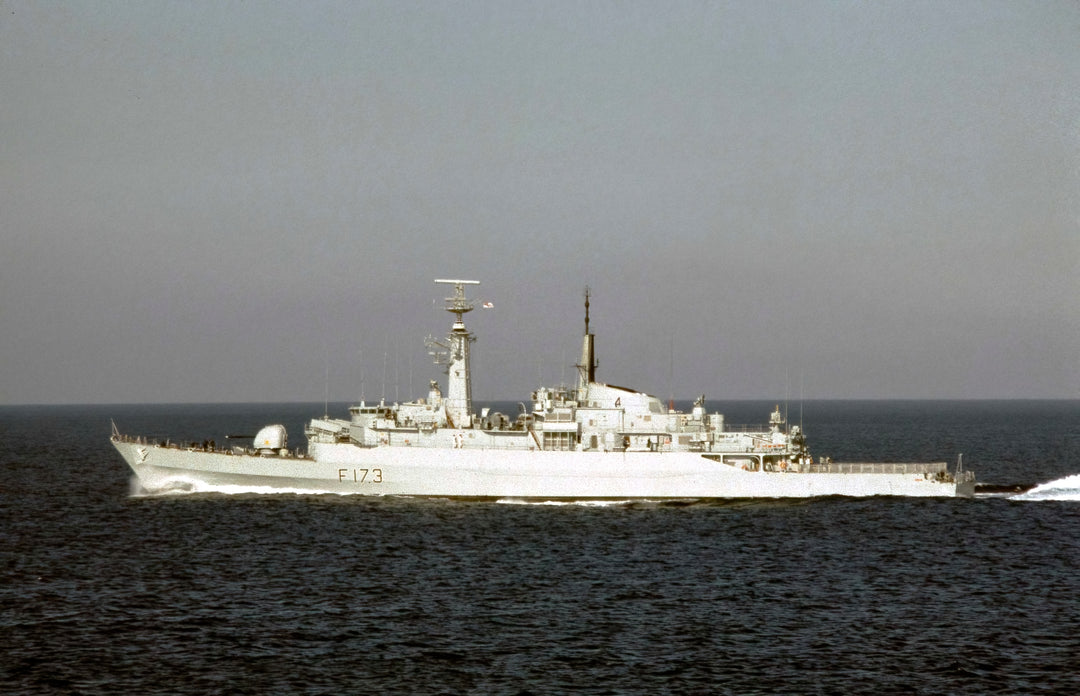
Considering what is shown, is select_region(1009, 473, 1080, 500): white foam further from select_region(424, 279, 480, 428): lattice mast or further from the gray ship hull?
select_region(424, 279, 480, 428): lattice mast

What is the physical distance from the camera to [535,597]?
29.1 metres

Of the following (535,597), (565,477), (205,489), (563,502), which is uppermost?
(565,477)

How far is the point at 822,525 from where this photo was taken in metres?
41.9

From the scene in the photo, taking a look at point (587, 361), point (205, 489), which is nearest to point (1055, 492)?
point (587, 361)

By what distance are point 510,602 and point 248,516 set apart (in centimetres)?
1879

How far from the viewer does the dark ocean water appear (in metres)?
22.3

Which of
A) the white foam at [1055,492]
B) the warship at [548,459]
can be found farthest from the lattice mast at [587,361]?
the white foam at [1055,492]

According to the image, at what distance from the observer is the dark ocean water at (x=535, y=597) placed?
73.0 ft

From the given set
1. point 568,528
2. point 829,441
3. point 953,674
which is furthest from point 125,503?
point 829,441

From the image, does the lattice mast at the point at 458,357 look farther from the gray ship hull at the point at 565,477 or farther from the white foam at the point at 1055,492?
the white foam at the point at 1055,492

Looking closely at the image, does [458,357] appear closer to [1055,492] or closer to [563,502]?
[563,502]

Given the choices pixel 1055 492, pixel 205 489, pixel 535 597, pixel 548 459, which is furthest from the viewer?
pixel 1055 492

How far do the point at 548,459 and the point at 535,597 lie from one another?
17768 mm

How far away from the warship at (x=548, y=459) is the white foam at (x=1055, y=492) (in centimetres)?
644
